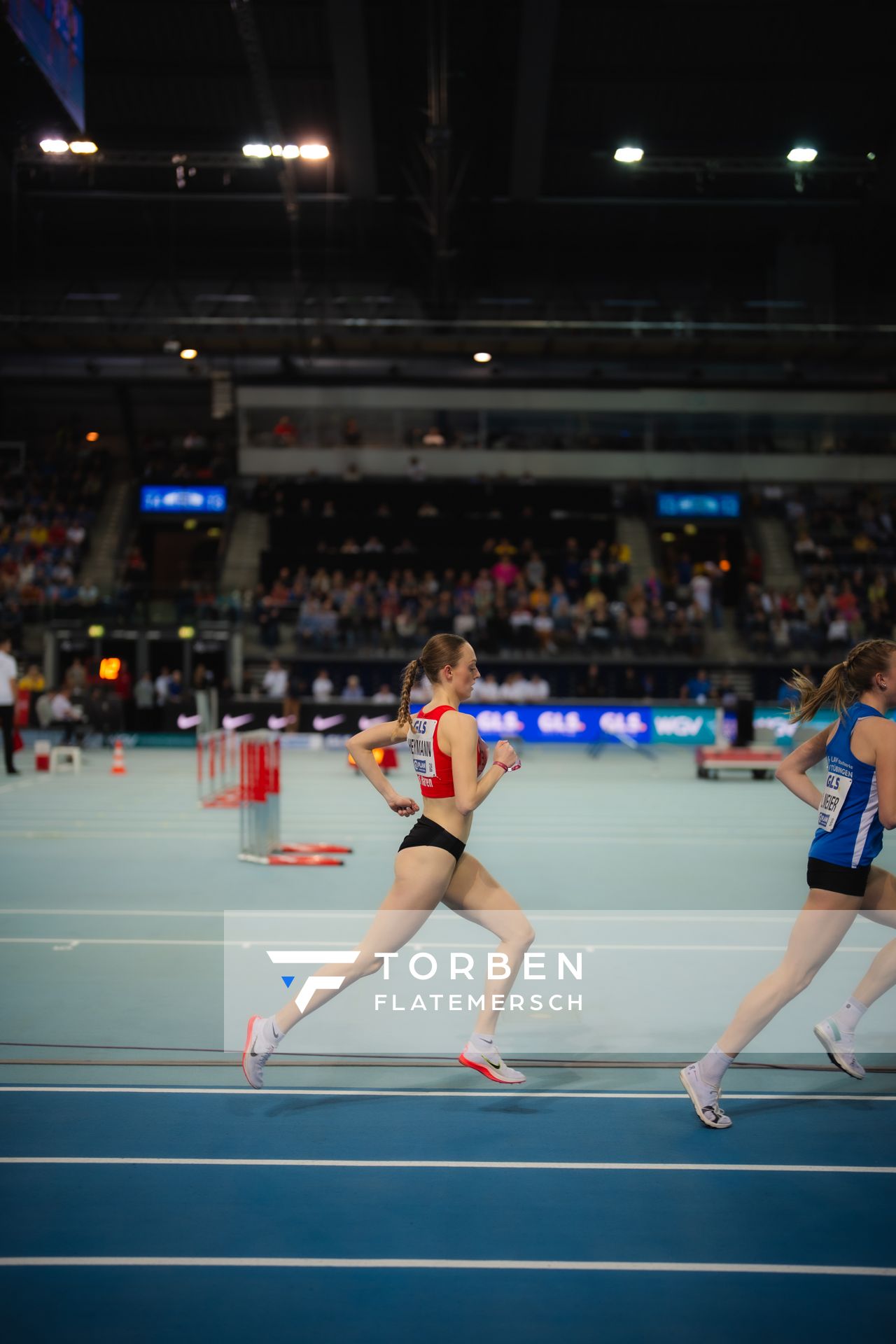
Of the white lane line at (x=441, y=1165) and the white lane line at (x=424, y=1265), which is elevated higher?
the white lane line at (x=424, y=1265)

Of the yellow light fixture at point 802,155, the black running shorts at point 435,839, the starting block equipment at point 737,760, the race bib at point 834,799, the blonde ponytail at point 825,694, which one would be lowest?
the starting block equipment at point 737,760

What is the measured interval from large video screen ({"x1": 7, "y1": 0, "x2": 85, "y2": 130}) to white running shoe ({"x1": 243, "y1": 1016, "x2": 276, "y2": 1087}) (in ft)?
43.0

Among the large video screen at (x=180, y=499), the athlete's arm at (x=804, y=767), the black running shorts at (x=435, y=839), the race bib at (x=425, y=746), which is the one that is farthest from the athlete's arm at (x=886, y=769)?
the large video screen at (x=180, y=499)

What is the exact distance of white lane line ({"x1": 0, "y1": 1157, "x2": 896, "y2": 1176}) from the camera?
4.24 m

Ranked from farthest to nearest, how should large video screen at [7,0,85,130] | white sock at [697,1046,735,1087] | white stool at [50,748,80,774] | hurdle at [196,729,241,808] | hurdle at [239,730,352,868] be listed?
white stool at [50,748,80,774]
hurdle at [196,729,241,808]
large video screen at [7,0,85,130]
hurdle at [239,730,352,868]
white sock at [697,1046,735,1087]

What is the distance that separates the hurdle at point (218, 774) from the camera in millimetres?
15469

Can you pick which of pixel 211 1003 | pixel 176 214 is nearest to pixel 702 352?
pixel 176 214

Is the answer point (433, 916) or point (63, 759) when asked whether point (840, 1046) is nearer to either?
point (433, 916)

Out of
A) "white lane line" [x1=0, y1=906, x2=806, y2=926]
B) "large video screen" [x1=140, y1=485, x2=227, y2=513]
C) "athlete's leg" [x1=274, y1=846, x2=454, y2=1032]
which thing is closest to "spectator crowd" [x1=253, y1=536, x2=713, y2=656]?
"large video screen" [x1=140, y1=485, x2=227, y2=513]

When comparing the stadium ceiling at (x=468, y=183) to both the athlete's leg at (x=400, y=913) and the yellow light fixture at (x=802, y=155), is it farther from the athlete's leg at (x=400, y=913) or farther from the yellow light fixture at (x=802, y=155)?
the athlete's leg at (x=400, y=913)

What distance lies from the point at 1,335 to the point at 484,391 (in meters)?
15.2

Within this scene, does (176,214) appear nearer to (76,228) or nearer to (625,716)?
(76,228)

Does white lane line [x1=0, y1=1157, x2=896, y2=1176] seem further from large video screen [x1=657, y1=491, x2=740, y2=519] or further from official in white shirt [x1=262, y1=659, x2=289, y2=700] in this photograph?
large video screen [x1=657, y1=491, x2=740, y2=519]

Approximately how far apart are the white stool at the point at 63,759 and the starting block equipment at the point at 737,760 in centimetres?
1156
